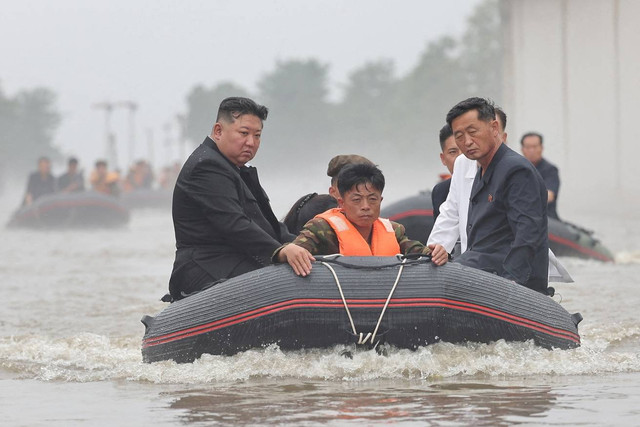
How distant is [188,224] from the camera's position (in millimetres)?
7102

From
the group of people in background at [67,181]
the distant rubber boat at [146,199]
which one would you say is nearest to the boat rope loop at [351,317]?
the group of people in background at [67,181]

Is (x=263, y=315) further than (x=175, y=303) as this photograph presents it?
No

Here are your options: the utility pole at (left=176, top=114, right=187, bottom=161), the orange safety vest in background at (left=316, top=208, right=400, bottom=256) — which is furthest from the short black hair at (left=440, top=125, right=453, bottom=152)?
the utility pole at (left=176, top=114, right=187, bottom=161)

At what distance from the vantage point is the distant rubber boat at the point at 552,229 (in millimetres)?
12445

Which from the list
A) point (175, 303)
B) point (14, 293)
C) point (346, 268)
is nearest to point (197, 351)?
point (175, 303)

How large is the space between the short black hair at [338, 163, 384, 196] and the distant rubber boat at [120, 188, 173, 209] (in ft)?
117

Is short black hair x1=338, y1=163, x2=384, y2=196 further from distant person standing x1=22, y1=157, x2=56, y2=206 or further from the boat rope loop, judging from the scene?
distant person standing x1=22, y1=157, x2=56, y2=206

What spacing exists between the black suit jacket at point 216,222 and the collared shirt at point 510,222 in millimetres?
1092

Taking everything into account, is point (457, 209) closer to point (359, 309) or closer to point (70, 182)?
point (359, 309)

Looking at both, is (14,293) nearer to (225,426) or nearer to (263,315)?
(263,315)

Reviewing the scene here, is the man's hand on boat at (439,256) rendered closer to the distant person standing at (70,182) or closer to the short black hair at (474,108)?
the short black hair at (474,108)

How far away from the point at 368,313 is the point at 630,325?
11.2 feet

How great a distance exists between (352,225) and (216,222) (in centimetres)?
73

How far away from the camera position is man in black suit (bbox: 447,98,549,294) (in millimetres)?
6766
